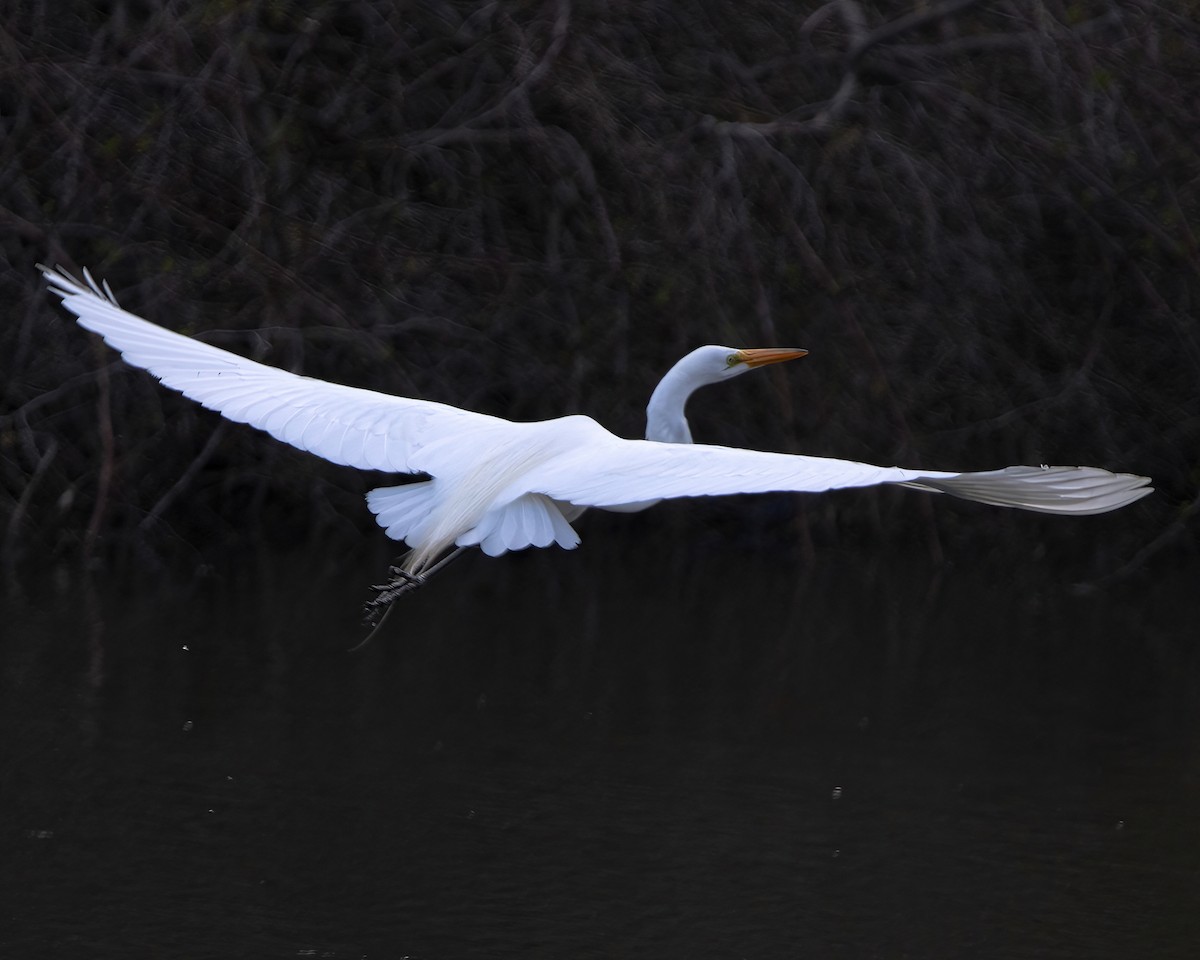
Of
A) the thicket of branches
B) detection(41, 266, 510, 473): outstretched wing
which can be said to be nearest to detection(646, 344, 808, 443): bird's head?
detection(41, 266, 510, 473): outstretched wing

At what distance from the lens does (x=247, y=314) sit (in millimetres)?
5891

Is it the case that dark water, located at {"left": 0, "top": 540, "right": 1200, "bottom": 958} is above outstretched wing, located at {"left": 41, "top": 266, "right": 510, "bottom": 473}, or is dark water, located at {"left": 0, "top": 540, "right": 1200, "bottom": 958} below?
below

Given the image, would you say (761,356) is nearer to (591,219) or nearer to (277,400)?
(277,400)

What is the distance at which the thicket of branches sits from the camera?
19.1 ft

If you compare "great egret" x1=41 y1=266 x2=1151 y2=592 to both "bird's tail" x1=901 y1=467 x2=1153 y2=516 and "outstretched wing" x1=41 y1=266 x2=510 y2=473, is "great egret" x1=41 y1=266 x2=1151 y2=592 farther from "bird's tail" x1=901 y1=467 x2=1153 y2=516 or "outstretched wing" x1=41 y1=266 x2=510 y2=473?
"bird's tail" x1=901 y1=467 x2=1153 y2=516

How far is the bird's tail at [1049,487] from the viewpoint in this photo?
2.82 metres

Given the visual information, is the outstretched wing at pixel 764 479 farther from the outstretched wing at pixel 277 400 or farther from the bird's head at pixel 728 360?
the bird's head at pixel 728 360

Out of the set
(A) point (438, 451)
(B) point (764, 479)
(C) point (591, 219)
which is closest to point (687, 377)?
(A) point (438, 451)

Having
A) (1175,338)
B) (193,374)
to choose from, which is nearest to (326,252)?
(193,374)

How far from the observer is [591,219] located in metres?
6.26

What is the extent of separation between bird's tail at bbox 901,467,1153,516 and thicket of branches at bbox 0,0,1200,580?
9.58 ft

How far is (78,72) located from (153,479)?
1326 millimetres

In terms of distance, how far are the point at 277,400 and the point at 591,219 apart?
2568mm

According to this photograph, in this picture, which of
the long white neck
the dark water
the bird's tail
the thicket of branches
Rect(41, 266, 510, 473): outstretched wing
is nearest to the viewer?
the bird's tail
